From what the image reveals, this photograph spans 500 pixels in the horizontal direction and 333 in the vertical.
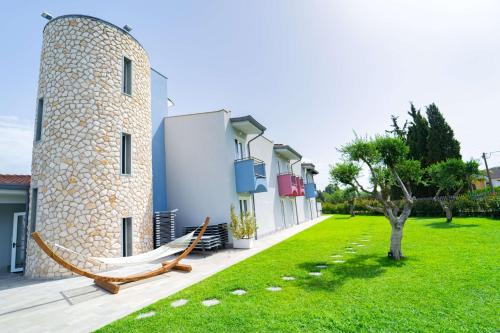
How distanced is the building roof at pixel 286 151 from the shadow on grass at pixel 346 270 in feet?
43.5

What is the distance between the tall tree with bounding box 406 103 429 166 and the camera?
2847 cm

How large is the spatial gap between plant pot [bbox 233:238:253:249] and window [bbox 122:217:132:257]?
174 inches

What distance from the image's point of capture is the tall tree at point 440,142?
86.5 feet

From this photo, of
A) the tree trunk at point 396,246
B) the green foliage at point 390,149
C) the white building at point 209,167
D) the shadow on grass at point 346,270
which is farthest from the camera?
the white building at point 209,167

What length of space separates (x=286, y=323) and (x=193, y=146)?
1046cm

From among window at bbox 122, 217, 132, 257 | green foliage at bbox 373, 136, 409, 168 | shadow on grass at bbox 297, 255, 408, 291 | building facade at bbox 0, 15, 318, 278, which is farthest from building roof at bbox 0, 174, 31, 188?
green foliage at bbox 373, 136, 409, 168

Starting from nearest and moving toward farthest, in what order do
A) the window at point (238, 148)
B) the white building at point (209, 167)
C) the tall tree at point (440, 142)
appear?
the white building at point (209, 167), the window at point (238, 148), the tall tree at point (440, 142)

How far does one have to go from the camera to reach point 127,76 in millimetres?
10352

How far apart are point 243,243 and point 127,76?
28.7 ft

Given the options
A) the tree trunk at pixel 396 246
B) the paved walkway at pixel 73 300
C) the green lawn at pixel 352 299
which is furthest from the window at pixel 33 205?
the tree trunk at pixel 396 246

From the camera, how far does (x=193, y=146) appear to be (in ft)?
42.5

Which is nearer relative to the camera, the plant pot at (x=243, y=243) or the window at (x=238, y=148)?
the plant pot at (x=243, y=243)

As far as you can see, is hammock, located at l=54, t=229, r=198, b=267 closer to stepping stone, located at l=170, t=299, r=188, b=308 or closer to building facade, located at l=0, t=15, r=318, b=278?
building facade, located at l=0, t=15, r=318, b=278

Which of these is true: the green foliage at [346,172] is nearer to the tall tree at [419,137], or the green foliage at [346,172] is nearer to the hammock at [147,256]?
the hammock at [147,256]
